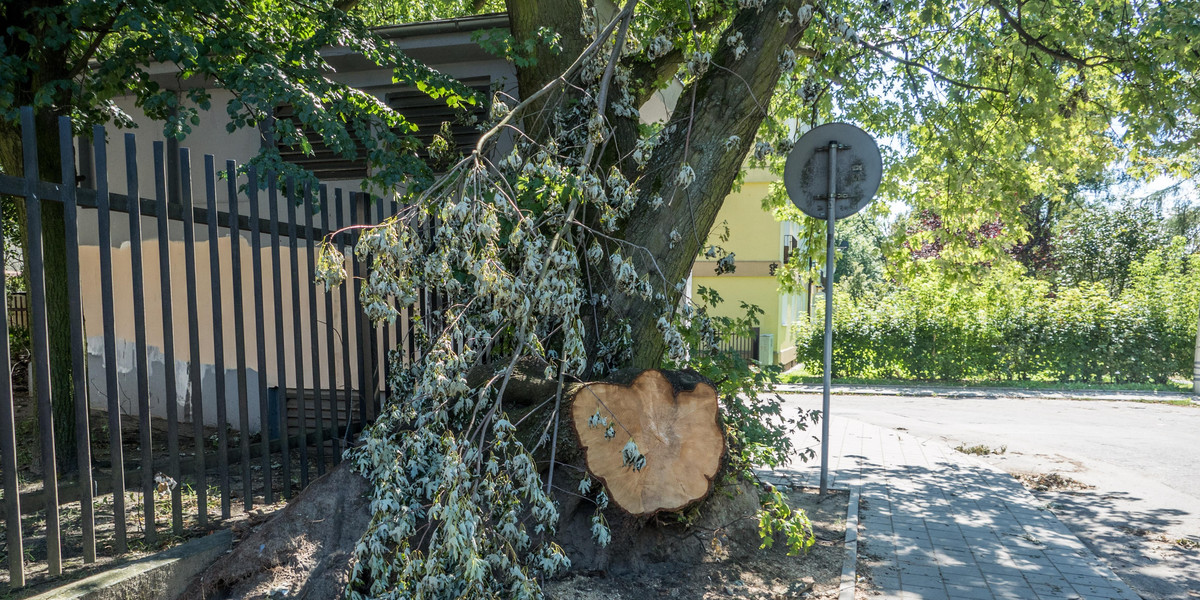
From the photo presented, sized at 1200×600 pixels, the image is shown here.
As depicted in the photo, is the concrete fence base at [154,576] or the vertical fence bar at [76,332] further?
the vertical fence bar at [76,332]

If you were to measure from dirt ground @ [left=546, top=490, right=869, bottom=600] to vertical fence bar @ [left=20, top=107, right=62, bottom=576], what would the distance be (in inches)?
90.7

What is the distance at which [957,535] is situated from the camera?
560 centimetres

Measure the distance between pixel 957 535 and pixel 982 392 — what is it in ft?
39.2

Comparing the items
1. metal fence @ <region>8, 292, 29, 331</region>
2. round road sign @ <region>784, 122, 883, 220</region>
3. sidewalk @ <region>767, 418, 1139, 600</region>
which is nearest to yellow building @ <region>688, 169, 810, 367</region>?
sidewalk @ <region>767, 418, 1139, 600</region>

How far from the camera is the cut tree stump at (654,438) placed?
4074 mm

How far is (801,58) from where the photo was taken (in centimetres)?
761

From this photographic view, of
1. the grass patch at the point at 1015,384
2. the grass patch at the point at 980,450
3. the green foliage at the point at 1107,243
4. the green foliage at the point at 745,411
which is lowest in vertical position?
the grass patch at the point at 1015,384

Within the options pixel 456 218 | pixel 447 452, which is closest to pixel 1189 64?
pixel 456 218

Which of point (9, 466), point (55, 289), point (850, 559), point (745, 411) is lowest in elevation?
point (850, 559)

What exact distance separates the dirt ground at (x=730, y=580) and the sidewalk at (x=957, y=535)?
0.32 metres

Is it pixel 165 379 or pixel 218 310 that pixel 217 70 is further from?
pixel 218 310

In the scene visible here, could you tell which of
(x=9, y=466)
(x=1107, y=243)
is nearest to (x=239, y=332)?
(x=9, y=466)

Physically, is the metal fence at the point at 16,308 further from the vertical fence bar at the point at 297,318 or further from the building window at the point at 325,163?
the vertical fence bar at the point at 297,318

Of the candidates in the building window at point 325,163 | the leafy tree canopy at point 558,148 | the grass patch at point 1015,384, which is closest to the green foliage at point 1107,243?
the grass patch at point 1015,384
